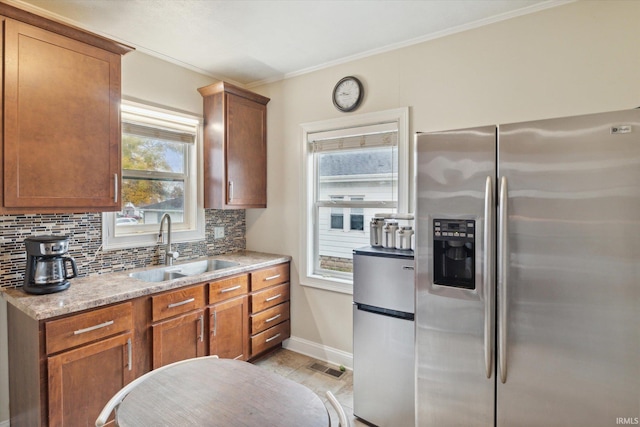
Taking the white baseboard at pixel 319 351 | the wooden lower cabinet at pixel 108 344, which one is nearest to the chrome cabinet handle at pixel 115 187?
the wooden lower cabinet at pixel 108 344

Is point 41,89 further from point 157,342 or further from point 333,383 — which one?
point 333,383

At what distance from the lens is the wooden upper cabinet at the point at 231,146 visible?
9.71 feet

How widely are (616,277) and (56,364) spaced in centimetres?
262

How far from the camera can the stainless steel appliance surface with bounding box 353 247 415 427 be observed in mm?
1966

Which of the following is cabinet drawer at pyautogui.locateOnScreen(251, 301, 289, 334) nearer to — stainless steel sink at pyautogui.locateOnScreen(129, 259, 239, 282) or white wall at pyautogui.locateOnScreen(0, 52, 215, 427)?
stainless steel sink at pyautogui.locateOnScreen(129, 259, 239, 282)

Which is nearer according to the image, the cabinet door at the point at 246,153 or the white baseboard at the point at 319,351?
the white baseboard at the point at 319,351

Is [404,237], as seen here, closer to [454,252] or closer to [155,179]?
[454,252]

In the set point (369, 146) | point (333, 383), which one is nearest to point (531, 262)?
point (369, 146)

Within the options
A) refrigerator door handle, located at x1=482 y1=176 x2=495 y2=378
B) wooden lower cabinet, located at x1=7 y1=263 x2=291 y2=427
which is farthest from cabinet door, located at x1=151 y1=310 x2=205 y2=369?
refrigerator door handle, located at x1=482 y1=176 x2=495 y2=378

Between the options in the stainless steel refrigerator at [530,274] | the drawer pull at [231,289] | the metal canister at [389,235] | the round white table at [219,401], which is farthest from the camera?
the drawer pull at [231,289]

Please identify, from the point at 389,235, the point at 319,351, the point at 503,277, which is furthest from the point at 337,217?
the point at 503,277

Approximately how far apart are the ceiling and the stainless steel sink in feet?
5.85

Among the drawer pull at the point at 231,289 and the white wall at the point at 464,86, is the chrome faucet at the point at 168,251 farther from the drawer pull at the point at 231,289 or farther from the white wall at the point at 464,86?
the white wall at the point at 464,86

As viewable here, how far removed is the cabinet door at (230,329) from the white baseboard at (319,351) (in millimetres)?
576
